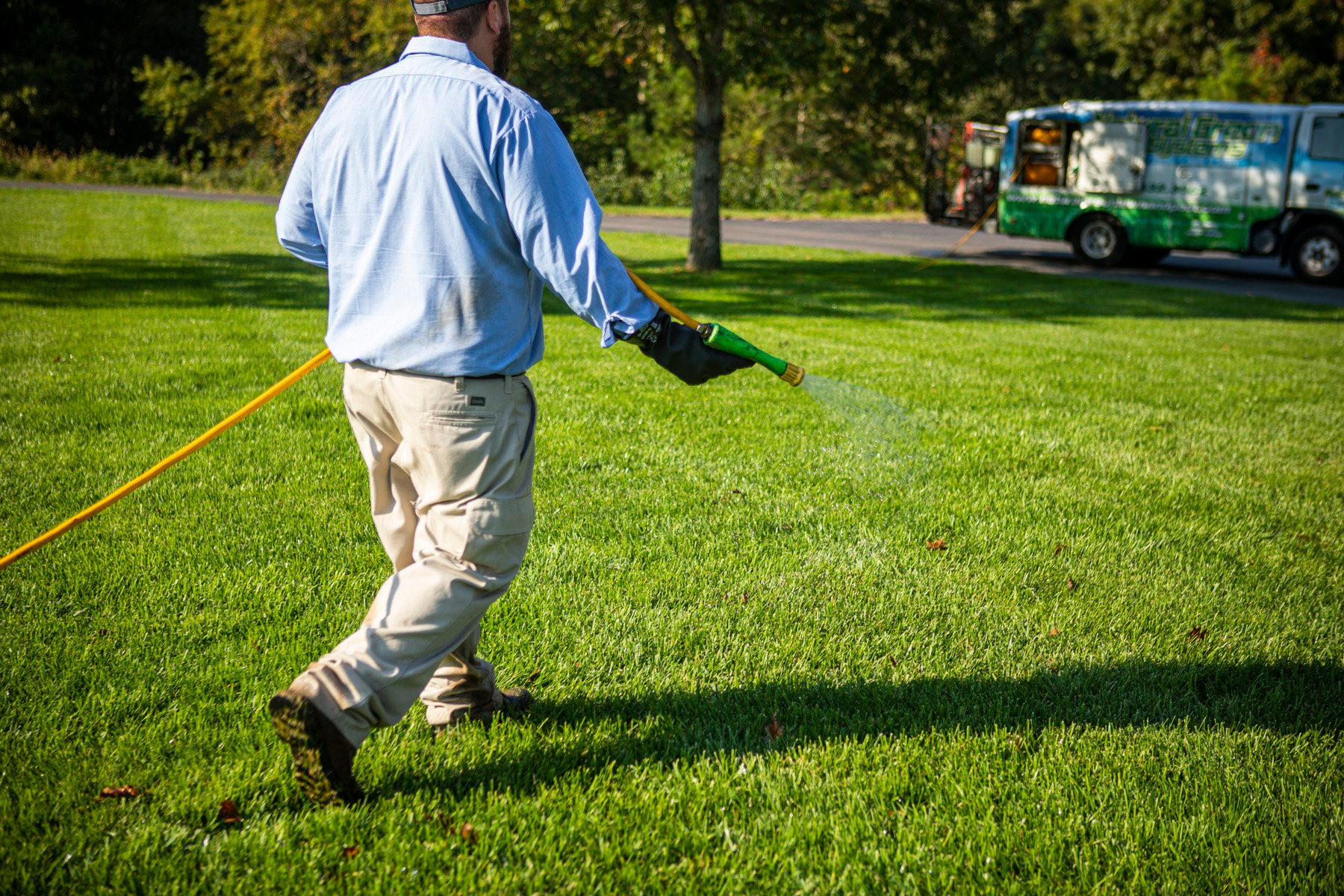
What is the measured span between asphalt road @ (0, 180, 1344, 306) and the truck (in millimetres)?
648

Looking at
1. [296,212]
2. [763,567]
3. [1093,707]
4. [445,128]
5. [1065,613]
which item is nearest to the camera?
[445,128]

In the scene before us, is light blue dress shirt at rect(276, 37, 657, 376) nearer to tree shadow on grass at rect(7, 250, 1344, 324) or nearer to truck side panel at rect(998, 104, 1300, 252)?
tree shadow on grass at rect(7, 250, 1344, 324)

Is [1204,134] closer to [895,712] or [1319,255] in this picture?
[1319,255]

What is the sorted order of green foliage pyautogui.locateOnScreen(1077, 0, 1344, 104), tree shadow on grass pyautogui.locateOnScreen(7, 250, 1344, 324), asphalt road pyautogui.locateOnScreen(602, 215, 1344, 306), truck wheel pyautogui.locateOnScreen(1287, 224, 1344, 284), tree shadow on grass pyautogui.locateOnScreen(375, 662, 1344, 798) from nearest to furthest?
1. tree shadow on grass pyautogui.locateOnScreen(375, 662, 1344, 798)
2. tree shadow on grass pyautogui.locateOnScreen(7, 250, 1344, 324)
3. asphalt road pyautogui.locateOnScreen(602, 215, 1344, 306)
4. truck wheel pyautogui.locateOnScreen(1287, 224, 1344, 284)
5. green foliage pyautogui.locateOnScreen(1077, 0, 1344, 104)

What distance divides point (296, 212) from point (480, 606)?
1217 millimetres

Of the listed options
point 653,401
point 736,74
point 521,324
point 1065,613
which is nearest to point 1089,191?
point 736,74

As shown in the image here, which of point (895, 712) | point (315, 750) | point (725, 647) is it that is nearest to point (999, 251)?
point (725, 647)

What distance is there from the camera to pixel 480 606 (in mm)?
2648

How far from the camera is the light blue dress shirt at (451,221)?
241 centimetres

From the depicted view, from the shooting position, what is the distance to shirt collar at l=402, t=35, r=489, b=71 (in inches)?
99.7

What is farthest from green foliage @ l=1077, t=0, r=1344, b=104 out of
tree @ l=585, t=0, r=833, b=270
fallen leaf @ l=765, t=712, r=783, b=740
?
fallen leaf @ l=765, t=712, r=783, b=740

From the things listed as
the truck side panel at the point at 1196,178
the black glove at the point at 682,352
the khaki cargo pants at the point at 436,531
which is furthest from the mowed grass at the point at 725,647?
the truck side panel at the point at 1196,178

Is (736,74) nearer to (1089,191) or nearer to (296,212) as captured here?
(1089,191)

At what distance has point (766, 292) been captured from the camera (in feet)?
44.5
